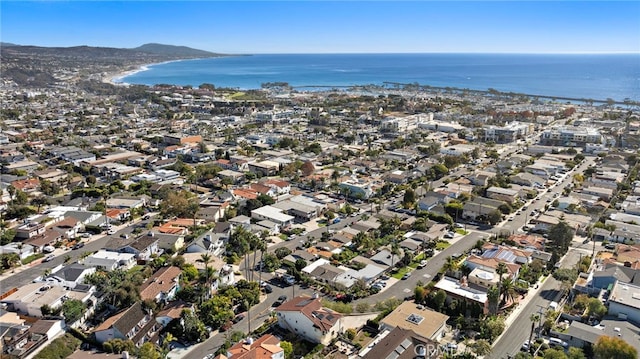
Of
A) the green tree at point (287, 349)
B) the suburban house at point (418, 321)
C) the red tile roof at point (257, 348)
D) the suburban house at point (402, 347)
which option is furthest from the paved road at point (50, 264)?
the suburban house at point (418, 321)

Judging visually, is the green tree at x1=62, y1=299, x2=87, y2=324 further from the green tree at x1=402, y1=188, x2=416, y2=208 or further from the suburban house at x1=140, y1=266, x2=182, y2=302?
the green tree at x1=402, y1=188, x2=416, y2=208

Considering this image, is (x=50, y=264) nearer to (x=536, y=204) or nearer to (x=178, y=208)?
(x=178, y=208)

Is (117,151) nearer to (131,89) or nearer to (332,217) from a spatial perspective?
(332,217)

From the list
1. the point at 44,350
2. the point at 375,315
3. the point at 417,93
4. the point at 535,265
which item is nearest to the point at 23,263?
the point at 44,350

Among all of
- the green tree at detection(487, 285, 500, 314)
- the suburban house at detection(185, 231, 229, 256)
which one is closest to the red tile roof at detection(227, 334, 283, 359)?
the green tree at detection(487, 285, 500, 314)

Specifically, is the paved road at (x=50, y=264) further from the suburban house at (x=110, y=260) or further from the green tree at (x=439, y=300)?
the green tree at (x=439, y=300)

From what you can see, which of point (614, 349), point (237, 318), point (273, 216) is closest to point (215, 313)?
point (237, 318)
